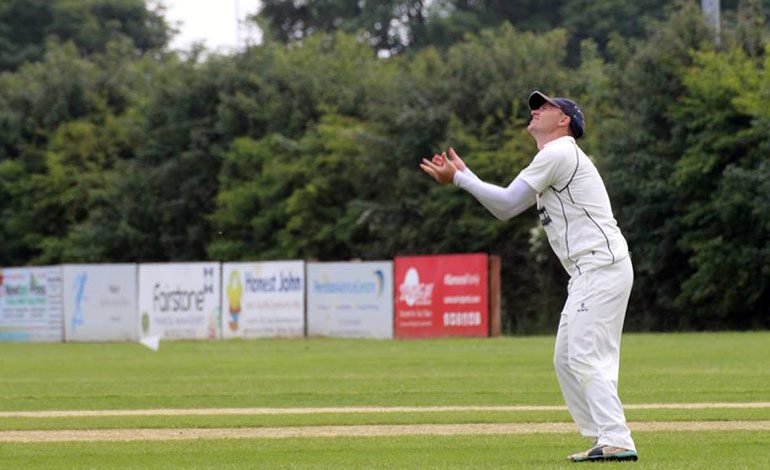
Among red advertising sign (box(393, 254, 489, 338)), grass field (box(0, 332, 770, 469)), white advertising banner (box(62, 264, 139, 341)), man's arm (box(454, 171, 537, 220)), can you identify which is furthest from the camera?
white advertising banner (box(62, 264, 139, 341))

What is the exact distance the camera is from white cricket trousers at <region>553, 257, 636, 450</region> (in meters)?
9.59

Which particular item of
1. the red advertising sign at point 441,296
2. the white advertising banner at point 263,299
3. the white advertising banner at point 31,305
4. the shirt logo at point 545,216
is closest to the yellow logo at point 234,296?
the white advertising banner at point 263,299

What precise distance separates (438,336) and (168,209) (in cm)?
2121

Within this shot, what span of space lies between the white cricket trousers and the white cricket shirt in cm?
10

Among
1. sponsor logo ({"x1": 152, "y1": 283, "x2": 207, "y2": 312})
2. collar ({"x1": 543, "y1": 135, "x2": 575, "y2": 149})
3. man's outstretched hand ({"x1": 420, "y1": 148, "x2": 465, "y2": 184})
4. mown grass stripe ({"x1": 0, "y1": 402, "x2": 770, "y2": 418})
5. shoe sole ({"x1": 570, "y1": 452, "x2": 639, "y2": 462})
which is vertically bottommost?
mown grass stripe ({"x1": 0, "y1": 402, "x2": 770, "y2": 418})

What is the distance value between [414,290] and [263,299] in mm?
4397

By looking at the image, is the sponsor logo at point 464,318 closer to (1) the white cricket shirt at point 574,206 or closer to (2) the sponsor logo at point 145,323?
(2) the sponsor logo at point 145,323

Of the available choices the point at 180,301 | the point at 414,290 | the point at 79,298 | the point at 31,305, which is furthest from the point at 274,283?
the point at 31,305

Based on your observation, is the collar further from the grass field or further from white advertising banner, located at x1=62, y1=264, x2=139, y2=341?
white advertising banner, located at x1=62, y1=264, x2=139, y2=341

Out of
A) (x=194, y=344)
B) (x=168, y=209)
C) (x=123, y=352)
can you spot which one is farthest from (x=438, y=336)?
(x=168, y=209)

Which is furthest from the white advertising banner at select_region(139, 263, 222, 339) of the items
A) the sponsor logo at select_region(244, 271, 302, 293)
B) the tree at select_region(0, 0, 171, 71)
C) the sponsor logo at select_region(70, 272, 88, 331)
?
the tree at select_region(0, 0, 171, 71)

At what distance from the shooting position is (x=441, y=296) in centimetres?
3700

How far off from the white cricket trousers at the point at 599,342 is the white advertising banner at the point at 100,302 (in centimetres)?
3223

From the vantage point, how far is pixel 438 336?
1455 inches
